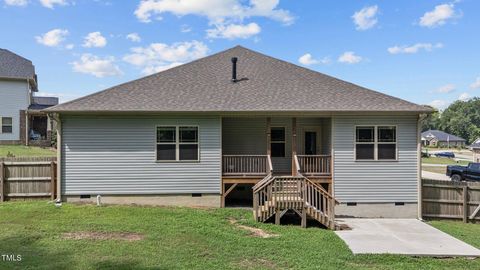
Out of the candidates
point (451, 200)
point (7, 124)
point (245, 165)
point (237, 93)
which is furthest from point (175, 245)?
point (7, 124)

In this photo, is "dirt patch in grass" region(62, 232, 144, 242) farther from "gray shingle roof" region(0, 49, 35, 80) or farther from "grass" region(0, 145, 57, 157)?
"gray shingle roof" region(0, 49, 35, 80)

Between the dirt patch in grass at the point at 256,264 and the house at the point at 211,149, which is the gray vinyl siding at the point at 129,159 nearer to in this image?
the house at the point at 211,149

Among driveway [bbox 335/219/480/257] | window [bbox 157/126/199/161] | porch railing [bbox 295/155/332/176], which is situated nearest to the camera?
driveway [bbox 335/219/480/257]

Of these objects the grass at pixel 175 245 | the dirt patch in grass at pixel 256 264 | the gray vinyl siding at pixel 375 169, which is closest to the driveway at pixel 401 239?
the grass at pixel 175 245

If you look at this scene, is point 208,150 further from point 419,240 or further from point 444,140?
point 444,140

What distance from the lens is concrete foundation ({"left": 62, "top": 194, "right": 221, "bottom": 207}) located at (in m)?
11.9

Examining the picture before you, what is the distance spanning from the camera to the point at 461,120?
108062 mm

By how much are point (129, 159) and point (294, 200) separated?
589 centimetres

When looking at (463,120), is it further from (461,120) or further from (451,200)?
(451,200)

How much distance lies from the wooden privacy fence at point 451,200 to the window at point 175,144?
842 centimetres

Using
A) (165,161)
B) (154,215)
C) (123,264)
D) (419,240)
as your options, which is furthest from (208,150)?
(419,240)

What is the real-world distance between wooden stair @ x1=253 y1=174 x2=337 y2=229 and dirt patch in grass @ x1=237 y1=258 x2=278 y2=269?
315 centimetres

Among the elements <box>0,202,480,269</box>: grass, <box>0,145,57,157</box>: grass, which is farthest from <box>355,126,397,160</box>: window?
<box>0,145,57,157</box>: grass

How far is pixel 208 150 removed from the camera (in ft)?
39.7
